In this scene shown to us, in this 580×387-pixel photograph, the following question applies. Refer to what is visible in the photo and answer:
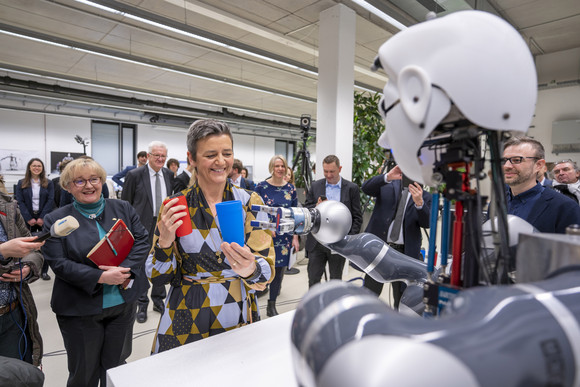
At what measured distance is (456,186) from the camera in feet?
1.80

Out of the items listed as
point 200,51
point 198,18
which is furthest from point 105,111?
point 198,18

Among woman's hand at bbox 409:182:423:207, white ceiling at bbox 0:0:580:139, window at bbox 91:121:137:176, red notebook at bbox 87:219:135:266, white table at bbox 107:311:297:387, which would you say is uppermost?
white ceiling at bbox 0:0:580:139

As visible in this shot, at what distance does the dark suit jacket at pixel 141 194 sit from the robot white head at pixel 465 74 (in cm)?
288

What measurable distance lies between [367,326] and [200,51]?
6.10 metres

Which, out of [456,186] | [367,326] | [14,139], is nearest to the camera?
[367,326]

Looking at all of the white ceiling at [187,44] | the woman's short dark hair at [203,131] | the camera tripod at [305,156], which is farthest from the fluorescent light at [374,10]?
the woman's short dark hair at [203,131]

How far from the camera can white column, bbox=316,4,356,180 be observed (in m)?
4.00

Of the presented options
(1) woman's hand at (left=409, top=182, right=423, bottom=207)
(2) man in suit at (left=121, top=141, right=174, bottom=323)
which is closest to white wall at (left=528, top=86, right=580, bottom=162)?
(1) woman's hand at (left=409, top=182, right=423, bottom=207)

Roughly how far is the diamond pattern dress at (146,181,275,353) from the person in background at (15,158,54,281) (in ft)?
11.8

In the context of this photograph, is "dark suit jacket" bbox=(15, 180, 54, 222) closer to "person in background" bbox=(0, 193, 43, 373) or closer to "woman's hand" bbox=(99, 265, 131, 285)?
"person in background" bbox=(0, 193, 43, 373)

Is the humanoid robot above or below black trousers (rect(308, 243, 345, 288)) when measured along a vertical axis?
above

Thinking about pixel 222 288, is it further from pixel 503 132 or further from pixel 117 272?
pixel 503 132

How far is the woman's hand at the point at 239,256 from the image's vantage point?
91 cm

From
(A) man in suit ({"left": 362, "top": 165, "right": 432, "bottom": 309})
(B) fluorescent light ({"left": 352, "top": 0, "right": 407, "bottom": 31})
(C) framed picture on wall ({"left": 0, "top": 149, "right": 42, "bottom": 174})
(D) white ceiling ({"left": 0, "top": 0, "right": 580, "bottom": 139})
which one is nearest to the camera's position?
(A) man in suit ({"left": 362, "top": 165, "right": 432, "bottom": 309})
